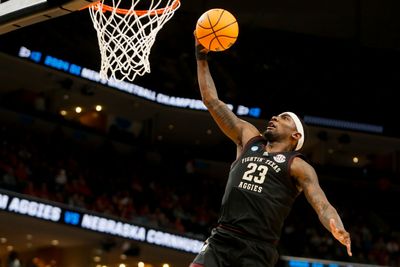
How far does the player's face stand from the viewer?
5.12 m

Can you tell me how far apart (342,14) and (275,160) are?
2049cm

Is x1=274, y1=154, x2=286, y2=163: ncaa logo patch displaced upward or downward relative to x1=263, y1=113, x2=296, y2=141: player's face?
downward

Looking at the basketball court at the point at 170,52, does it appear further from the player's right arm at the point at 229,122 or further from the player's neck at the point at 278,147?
the player's neck at the point at 278,147

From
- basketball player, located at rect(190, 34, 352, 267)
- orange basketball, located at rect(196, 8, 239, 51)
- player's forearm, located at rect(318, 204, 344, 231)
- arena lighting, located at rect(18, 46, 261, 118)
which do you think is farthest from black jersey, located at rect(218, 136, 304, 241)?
arena lighting, located at rect(18, 46, 261, 118)

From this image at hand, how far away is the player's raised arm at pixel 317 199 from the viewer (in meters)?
4.38

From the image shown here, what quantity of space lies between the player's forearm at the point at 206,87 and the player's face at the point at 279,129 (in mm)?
452

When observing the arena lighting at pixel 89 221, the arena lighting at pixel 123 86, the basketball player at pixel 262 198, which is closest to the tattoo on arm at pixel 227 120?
the basketball player at pixel 262 198

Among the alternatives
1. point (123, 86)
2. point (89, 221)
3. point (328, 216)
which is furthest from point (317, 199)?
point (123, 86)

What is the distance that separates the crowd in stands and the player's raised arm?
12.0 m

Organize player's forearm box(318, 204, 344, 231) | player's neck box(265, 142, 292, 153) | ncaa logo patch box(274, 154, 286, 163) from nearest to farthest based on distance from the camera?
1. player's forearm box(318, 204, 344, 231)
2. ncaa logo patch box(274, 154, 286, 163)
3. player's neck box(265, 142, 292, 153)

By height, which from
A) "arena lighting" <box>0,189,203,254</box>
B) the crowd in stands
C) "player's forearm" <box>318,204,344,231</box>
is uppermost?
"player's forearm" <box>318,204,344,231</box>

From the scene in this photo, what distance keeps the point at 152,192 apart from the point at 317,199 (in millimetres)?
15669

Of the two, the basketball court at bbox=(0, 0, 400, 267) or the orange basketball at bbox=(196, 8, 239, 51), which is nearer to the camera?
the orange basketball at bbox=(196, 8, 239, 51)

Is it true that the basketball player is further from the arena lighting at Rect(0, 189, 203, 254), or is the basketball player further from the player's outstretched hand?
the arena lighting at Rect(0, 189, 203, 254)
